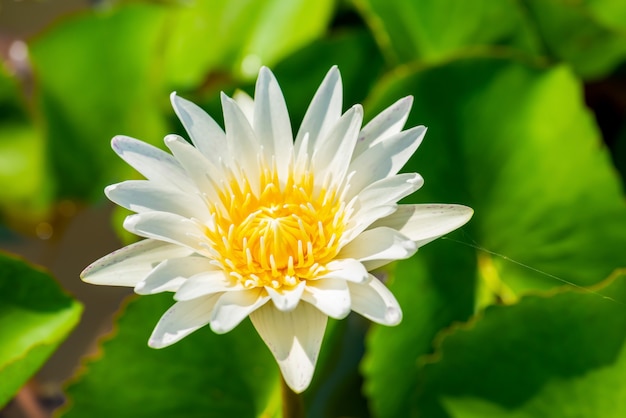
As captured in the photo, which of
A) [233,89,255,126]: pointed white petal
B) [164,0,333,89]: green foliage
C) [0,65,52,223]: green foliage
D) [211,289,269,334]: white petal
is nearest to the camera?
[211,289,269,334]: white petal

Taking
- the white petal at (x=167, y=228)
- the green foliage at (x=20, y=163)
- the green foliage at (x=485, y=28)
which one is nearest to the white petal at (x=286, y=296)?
the white petal at (x=167, y=228)

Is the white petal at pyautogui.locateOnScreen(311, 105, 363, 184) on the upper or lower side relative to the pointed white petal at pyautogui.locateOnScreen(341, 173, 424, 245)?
upper

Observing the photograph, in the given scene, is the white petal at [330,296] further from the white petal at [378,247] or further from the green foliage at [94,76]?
the green foliage at [94,76]

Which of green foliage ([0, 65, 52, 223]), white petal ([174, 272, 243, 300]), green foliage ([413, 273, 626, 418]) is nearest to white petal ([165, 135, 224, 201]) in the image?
white petal ([174, 272, 243, 300])

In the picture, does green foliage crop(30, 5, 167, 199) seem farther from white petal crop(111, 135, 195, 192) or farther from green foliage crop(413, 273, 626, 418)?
green foliage crop(413, 273, 626, 418)

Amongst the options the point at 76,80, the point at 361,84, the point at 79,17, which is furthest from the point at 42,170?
the point at 361,84

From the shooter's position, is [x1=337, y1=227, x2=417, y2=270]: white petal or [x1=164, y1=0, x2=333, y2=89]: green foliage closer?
[x1=337, y1=227, x2=417, y2=270]: white petal
